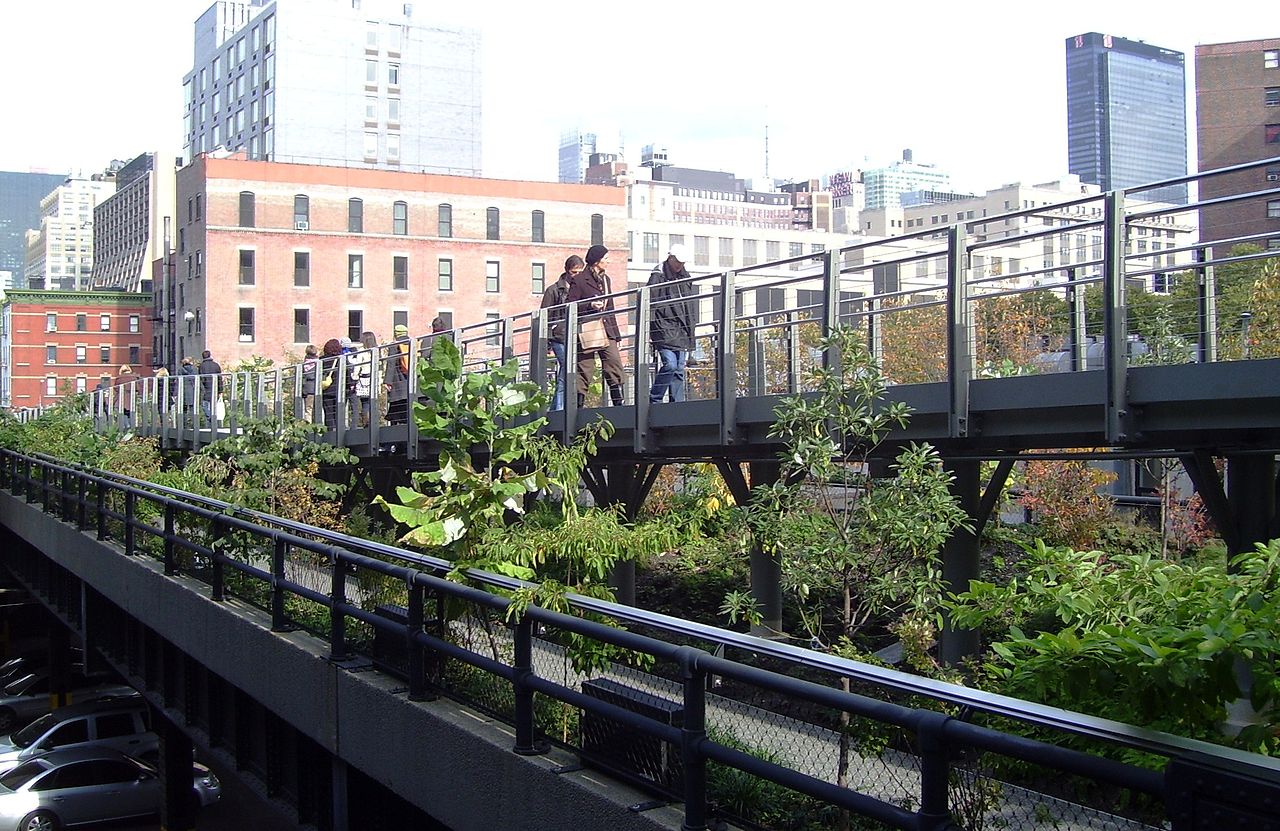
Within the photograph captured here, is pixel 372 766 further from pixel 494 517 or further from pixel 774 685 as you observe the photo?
pixel 774 685

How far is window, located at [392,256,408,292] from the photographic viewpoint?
7838 cm

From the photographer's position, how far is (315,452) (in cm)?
1816

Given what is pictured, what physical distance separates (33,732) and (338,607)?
25789mm

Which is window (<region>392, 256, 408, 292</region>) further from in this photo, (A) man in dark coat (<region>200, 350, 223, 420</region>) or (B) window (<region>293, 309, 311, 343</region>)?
(A) man in dark coat (<region>200, 350, 223, 420</region>)

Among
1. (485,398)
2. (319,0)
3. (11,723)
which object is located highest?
(319,0)

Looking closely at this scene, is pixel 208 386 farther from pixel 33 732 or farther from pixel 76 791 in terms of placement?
pixel 33 732

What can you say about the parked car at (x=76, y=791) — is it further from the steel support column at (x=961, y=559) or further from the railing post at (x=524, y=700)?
the railing post at (x=524, y=700)

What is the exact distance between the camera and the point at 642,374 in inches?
516

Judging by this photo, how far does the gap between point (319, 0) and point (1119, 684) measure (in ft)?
360

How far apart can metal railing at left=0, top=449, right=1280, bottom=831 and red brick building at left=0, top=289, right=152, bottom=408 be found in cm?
10298

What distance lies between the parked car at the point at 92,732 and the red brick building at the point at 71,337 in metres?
78.4

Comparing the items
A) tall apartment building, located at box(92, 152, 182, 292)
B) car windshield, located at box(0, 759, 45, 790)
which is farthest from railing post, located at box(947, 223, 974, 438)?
tall apartment building, located at box(92, 152, 182, 292)

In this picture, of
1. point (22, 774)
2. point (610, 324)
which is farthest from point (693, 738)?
point (22, 774)

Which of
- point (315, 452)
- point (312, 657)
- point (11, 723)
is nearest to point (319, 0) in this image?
point (11, 723)
